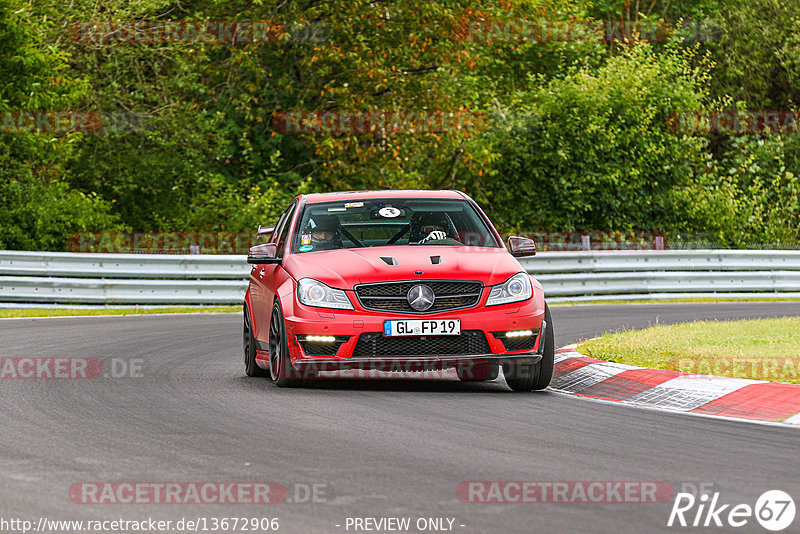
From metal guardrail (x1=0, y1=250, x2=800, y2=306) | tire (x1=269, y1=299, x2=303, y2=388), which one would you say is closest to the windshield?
tire (x1=269, y1=299, x2=303, y2=388)

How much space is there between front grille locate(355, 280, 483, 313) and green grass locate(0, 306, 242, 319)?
11478 millimetres

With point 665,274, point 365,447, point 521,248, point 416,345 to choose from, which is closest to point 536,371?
point 416,345

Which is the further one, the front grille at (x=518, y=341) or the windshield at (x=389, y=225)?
the windshield at (x=389, y=225)

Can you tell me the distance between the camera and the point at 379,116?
94.3 ft

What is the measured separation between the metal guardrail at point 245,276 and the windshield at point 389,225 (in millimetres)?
10735

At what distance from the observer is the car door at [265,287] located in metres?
11.2

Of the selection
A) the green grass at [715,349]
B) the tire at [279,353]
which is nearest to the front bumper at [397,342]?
the tire at [279,353]

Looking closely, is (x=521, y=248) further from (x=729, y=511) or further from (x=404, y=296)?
(x=729, y=511)

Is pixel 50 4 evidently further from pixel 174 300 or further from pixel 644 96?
pixel 644 96

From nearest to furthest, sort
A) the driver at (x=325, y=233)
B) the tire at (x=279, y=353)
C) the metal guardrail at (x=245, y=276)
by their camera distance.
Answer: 1. the tire at (x=279, y=353)
2. the driver at (x=325, y=233)
3. the metal guardrail at (x=245, y=276)

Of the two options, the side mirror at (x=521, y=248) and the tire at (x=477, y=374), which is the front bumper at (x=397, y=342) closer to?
the tire at (x=477, y=374)

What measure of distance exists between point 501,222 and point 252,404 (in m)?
22.5

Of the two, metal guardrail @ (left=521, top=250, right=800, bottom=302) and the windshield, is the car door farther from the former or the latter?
metal guardrail @ (left=521, top=250, right=800, bottom=302)

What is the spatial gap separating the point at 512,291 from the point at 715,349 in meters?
2.63
